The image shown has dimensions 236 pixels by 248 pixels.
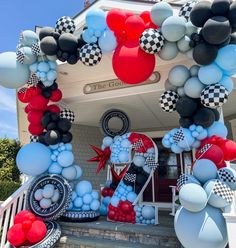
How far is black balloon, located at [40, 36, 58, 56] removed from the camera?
454 cm

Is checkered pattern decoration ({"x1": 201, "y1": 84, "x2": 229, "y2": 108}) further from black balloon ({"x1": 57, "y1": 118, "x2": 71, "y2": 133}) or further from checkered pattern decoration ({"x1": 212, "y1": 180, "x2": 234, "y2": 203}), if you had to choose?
black balloon ({"x1": 57, "y1": 118, "x2": 71, "y2": 133})

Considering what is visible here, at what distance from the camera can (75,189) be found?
5.06 meters

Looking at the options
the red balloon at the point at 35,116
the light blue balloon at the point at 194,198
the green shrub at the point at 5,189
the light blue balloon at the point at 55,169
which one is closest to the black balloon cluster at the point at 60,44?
the red balloon at the point at 35,116

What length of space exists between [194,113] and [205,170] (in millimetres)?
925

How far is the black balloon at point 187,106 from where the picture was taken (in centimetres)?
390

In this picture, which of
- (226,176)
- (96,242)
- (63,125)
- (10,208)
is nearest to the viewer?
(226,176)

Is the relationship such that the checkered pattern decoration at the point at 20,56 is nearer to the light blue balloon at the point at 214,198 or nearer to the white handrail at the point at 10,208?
the white handrail at the point at 10,208

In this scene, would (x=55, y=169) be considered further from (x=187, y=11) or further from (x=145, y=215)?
(x=187, y=11)

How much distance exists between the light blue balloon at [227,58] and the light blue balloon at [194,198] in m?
1.77

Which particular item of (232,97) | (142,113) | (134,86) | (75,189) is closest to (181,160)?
(142,113)

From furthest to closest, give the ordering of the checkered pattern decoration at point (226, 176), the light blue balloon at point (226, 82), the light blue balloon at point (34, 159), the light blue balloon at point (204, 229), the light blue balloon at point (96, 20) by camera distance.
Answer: the light blue balloon at point (34, 159)
the light blue balloon at point (96, 20)
the light blue balloon at point (226, 82)
the checkered pattern decoration at point (226, 176)
the light blue balloon at point (204, 229)

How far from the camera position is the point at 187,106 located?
12.8 ft

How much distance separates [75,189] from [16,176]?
5096 mm

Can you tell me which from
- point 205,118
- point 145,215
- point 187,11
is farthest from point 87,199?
point 187,11
